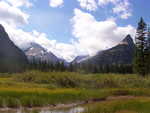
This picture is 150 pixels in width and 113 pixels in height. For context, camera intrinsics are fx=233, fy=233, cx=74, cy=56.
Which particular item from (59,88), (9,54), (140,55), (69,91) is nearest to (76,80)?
(59,88)

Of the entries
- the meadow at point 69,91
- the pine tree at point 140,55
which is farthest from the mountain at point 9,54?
the meadow at point 69,91

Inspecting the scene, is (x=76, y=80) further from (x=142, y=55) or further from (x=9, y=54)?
(x=9, y=54)

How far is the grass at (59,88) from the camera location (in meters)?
19.7

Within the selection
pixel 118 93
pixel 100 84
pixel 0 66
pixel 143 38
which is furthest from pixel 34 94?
pixel 0 66

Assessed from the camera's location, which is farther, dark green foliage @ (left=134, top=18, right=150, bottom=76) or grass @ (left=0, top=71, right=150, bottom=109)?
dark green foliage @ (left=134, top=18, right=150, bottom=76)

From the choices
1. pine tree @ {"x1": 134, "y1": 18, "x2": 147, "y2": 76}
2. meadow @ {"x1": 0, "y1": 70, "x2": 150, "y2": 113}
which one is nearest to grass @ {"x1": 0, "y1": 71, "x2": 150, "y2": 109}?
meadow @ {"x1": 0, "y1": 70, "x2": 150, "y2": 113}

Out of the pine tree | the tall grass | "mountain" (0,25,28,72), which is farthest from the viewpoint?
"mountain" (0,25,28,72)

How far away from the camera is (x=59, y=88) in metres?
27.7

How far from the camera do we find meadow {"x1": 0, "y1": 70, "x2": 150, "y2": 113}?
60.9 ft

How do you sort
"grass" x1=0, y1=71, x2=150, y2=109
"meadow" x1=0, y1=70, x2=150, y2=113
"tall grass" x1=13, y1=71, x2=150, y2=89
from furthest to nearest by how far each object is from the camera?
"tall grass" x1=13, y1=71, x2=150, y2=89
"grass" x1=0, y1=71, x2=150, y2=109
"meadow" x1=0, y1=70, x2=150, y2=113

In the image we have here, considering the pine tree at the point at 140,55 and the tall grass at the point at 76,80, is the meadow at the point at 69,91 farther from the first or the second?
the pine tree at the point at 140,55

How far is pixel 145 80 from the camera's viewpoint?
3631 cm

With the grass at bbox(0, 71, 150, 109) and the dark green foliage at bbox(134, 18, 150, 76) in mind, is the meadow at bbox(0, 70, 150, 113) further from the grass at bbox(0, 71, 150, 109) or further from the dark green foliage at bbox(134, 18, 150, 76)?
the dark green foliage at bbox(134, 18, 150, 76)

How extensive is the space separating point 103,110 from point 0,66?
122 metres
